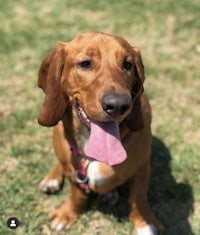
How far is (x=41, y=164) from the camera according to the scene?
4.20 meters

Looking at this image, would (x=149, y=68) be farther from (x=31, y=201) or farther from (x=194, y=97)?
(x=31, y=201)

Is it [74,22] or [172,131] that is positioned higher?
[74,22]

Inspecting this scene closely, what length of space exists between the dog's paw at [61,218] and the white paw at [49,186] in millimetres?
193

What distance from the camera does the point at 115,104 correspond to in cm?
266

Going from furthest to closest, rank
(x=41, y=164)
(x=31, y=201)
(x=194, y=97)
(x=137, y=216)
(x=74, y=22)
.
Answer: (x=74, y=22) → (x=194, y=97) → (x=41, y=164) → (x=31, y=201) → (x=137, y=216)

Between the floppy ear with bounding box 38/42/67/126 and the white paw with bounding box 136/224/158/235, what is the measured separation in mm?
1136

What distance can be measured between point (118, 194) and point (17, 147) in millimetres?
1027

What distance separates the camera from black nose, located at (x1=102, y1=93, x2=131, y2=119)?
8.74 feet

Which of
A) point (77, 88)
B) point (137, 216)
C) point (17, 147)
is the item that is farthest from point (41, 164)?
point (77, 88)

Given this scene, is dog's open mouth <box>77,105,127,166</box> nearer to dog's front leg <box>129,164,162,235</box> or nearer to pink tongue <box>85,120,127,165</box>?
pink tongue <box>85,120,127,165</box>

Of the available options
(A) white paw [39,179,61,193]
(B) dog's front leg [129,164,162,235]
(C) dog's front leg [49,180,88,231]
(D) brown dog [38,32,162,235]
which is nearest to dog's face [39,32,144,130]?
(D) brown dog [38,32,162,235]

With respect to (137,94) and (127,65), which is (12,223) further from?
(127,65)

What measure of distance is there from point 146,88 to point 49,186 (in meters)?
1.64

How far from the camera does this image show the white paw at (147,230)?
3652 millimetres
